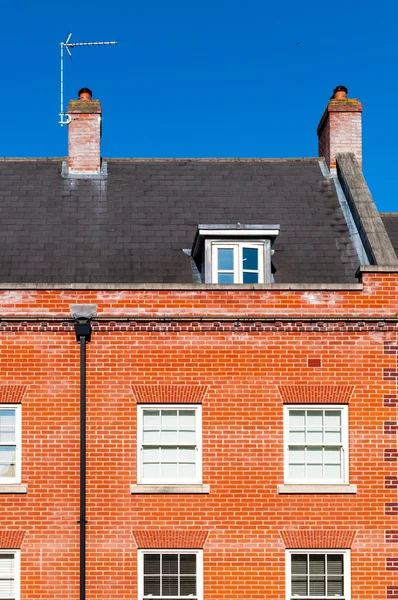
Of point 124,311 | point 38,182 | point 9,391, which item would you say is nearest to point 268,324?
point 124,311

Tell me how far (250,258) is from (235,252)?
37 centimetres

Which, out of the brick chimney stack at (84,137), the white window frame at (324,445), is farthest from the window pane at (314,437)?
the brick chimney stack at (84,137)

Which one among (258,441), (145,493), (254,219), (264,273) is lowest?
(145,493)

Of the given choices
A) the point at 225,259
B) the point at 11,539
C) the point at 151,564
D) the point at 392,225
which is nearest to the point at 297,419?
the point at 225,259

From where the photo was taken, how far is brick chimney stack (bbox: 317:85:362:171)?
23.0 m

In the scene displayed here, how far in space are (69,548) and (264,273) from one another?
6.97 meters

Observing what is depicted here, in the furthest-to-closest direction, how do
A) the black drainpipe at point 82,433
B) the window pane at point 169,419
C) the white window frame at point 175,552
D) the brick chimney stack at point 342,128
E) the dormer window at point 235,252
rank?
the brick chimney stack at point 342,128 < the dormer window at point 235,252 < the window pane at point 169,419 < the white window frame at point 175,552 < the black drainpipe at point 82,433

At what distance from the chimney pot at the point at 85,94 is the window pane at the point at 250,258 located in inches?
311

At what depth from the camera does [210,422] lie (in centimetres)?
1692

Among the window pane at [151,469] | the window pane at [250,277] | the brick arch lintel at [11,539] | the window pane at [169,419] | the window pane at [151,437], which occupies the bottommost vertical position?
the brick arch lintel at [11,539]

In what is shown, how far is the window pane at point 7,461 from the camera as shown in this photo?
16750 mm

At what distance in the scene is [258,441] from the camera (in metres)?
16.9

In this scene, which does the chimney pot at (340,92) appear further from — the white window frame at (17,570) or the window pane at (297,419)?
the white window frame at (17,570)

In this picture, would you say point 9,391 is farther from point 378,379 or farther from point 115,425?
point 378,379
